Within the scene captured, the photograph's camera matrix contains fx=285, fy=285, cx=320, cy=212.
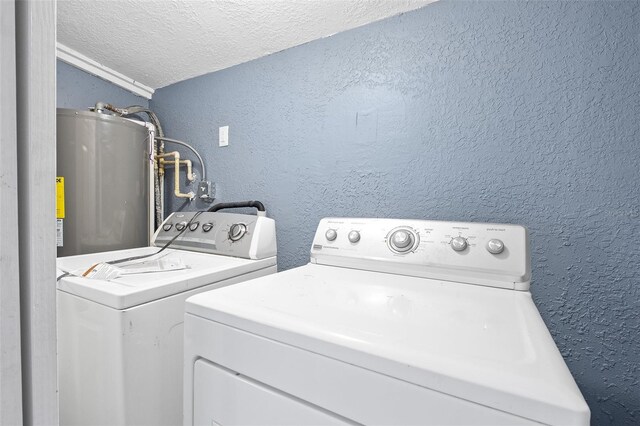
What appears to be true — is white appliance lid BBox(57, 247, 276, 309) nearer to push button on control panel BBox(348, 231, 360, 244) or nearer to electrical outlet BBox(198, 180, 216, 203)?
push button on control panel BBox(348, 231, 360, 244)

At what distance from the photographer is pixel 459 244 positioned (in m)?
0.87

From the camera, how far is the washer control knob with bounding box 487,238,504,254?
32.8 inches

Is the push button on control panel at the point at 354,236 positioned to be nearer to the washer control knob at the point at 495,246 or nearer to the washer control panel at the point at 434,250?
the washer control panel at the point at 434,250

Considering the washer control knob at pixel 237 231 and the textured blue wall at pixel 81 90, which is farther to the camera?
the textured blue wall at pixel 81 90

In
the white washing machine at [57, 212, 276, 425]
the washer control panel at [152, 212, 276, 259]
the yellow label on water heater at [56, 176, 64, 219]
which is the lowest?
the white washing machine at [57, 212, 276, 425]

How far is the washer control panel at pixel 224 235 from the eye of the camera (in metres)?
1.23

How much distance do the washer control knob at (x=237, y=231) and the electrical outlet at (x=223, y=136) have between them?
2.08 ft

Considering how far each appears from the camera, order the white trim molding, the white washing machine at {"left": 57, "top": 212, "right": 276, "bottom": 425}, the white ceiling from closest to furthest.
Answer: the white washing machine at {"left": 57, "top": 212, "right": 276, "bottom": 425}, the white ceiling, the white trim molding

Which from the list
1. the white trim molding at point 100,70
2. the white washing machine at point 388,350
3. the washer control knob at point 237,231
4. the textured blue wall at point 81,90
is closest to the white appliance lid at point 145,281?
the washer control knob at point 237,231

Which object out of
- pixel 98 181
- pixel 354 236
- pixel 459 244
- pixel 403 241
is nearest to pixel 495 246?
pixel 459 244

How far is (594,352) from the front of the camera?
0.93 metres

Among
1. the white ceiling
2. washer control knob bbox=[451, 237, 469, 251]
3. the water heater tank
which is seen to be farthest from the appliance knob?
the water heater tank

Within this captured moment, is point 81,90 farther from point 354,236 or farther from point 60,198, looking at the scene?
point 354,236

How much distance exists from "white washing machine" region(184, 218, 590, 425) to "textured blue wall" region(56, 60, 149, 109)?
5.49 ft
